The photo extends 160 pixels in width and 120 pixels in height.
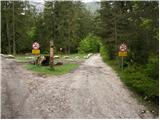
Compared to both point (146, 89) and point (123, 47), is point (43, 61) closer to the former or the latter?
point (123, 47)

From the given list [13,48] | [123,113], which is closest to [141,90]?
[123,113]

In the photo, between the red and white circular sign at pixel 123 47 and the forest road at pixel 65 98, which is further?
the red and white circular sign at pixel 123 47

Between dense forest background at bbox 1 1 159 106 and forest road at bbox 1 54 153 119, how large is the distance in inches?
67.3

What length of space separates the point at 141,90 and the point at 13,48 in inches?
1406

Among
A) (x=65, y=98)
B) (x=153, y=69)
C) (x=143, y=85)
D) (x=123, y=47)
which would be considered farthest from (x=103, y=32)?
(x=65, y=98)

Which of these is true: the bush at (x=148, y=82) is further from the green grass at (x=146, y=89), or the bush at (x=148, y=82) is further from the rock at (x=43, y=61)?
the rock at (x=43, y=61)

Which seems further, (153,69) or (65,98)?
(153,69)

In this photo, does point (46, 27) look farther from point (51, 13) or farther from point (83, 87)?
point (83, 87)

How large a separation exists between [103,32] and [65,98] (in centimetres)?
1954

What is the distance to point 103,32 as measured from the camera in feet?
109

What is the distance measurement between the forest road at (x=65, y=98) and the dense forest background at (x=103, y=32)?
1709mm

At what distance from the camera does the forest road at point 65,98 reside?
12.3m

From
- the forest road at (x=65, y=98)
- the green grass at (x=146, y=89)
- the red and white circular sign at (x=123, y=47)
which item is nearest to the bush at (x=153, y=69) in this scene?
the green grass at (x=146, y=89)

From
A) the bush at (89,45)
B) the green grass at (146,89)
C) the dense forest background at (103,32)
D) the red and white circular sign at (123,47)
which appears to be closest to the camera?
the green grass at (146,89)
